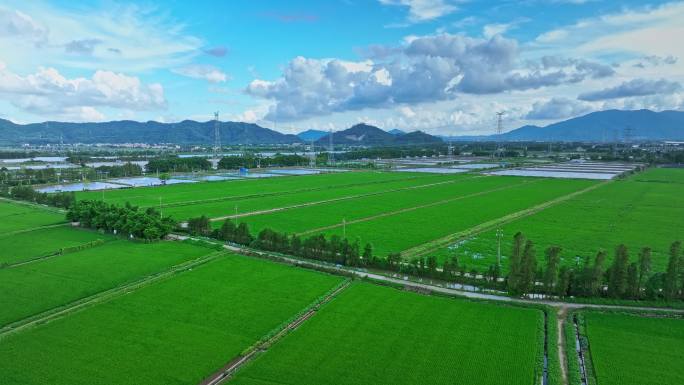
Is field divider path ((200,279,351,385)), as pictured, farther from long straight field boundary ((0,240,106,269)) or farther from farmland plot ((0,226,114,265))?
farmland plot ((0,226,114,265))

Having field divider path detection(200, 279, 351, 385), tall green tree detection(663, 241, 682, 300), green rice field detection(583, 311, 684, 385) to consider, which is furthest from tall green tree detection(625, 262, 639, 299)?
field divider path detection(200, 279, 351, 385)

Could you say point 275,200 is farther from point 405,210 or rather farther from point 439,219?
point 439,219

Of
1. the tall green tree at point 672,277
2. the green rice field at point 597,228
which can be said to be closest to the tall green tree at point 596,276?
the tall green tree at point 672,277

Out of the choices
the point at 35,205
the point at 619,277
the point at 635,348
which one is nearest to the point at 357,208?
the point at 619,277

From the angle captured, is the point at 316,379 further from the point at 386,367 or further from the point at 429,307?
the point at 429,307

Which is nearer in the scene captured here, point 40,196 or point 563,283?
point 563,283

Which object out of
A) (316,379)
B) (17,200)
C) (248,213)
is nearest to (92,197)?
(17,200)
